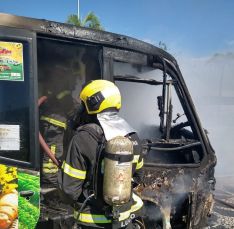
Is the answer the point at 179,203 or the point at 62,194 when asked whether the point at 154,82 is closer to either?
the point at 179,203

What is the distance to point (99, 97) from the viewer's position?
1.77 m

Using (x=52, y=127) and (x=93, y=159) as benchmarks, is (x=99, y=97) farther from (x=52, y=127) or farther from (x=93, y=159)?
(x=52, y=127)

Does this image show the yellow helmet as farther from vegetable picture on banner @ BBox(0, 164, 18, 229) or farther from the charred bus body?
vegetable picture on banner @ BBox(0, 164, 18, 229)

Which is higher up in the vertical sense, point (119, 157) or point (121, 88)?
point (121, 88)

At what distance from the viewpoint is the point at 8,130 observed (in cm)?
206

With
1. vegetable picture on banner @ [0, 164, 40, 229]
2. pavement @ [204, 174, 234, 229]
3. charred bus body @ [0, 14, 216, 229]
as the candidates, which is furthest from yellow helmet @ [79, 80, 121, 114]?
pavement @ [204, 174, 234, 229]

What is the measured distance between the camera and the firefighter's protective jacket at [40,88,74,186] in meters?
3.51

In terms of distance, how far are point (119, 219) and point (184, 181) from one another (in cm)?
112

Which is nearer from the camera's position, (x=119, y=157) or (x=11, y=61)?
(x=119, y=157)

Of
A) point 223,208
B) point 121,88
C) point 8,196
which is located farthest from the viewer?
point 223,208

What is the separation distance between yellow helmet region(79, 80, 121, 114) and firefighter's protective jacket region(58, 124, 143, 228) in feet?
0.46

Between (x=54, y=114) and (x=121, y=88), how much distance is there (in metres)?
1.09

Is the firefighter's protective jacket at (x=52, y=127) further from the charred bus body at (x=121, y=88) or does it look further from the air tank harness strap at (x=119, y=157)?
the air tank harness strap at (x=119, y=157)

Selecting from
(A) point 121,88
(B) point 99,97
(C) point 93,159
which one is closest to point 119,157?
(C) point 93,159
